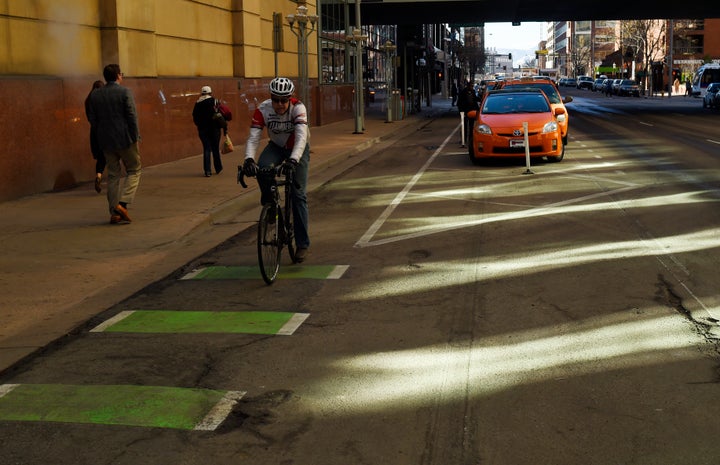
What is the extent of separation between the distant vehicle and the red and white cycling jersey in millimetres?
78020

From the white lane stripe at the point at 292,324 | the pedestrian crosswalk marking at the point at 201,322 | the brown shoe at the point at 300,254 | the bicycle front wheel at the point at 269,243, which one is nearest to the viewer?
the white lane stripe at the point at 292,324

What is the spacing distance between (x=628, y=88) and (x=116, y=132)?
89501mm

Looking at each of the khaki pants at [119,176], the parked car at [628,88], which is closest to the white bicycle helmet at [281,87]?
the khaki pants at [119,176]

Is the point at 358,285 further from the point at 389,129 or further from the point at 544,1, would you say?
the point at 544,1

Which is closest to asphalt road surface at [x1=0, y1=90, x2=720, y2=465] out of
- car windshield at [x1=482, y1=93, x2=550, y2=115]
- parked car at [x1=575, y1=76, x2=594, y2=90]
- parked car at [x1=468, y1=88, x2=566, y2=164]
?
parked car at [x1=468, y1=88, x2=566, y2=164]

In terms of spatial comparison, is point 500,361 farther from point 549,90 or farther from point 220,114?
point 549,90

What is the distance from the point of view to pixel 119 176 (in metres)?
11.8

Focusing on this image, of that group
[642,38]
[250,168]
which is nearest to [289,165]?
[250,168]

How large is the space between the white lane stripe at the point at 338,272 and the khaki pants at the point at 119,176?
3879 mm

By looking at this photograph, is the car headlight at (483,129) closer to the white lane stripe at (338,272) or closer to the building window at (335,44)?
the white lane stripe at (338,272)

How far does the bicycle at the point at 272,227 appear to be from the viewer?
8.23 m

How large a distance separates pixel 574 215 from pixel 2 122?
862 cm

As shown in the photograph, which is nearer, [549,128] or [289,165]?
[289,165]

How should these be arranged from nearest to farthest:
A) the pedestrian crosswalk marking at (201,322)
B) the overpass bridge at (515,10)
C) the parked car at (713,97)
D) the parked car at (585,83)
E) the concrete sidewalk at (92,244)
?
1. the pedestrian crosswalk marking at (201,322)
2. the concrete sidewalk at (92,244)
3. the overpass bridge at (515,10)
4. the parked car at (713,97)
5. the parked car at (585,83)
